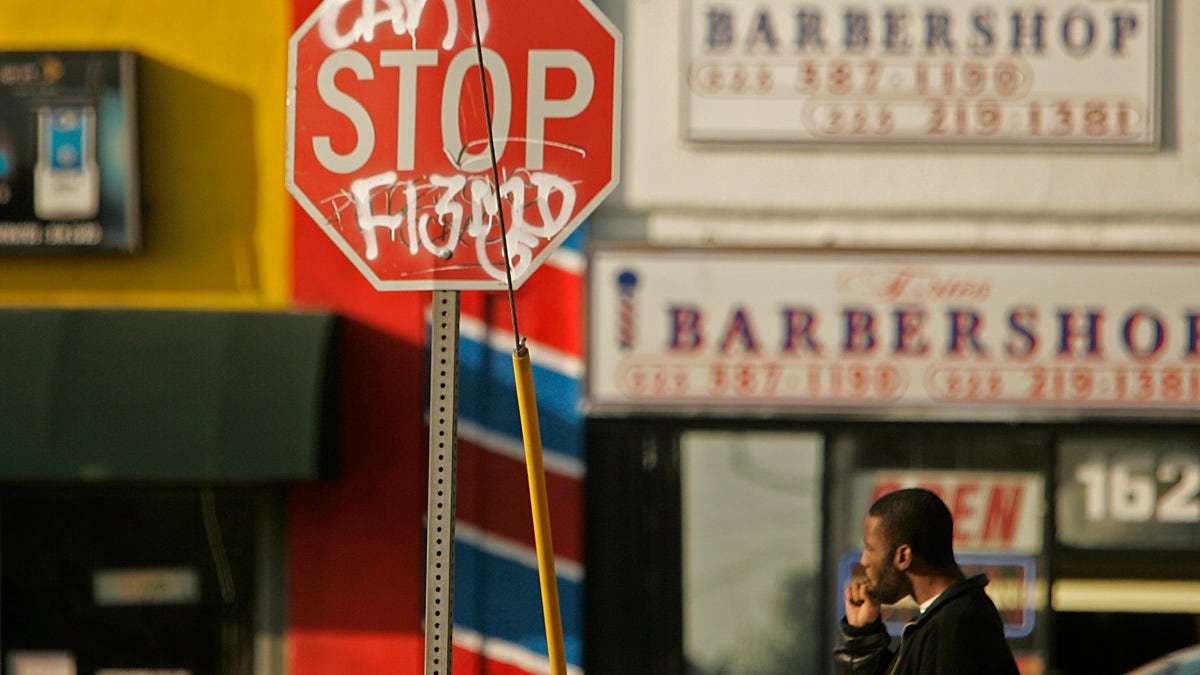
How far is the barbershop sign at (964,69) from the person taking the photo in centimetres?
767

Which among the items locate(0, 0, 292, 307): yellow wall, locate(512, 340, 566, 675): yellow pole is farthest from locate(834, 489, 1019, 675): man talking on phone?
locate(0, 0, 292, 307): yellow wall

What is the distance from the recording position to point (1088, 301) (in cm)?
758

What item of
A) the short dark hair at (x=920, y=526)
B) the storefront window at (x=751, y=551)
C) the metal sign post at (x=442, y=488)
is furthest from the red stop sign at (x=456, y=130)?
the storefront window at (x=751, y=551)

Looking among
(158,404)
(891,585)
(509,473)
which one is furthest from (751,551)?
(891,585)

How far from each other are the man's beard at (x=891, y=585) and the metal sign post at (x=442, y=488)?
1.00 meters

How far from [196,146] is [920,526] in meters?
5.69

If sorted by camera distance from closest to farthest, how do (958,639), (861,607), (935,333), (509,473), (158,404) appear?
1. (958,639)
2. (861,607)
3. (158,404)
4. (935,333)
5. (509,473)

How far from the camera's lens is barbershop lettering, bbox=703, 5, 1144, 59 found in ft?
25.2

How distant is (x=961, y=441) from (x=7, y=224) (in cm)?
531

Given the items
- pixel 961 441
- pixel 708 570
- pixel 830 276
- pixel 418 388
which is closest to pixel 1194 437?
pixel 961 441

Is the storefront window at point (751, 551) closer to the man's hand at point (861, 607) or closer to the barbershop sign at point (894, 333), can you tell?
the barbershop sign at point (894, 333)

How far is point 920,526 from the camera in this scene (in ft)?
10.8

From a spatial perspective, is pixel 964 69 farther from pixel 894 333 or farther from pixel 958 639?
pixel 958 639

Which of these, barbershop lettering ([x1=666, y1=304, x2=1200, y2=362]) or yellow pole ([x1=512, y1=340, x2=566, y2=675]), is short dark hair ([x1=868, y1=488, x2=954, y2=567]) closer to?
yellow pole ([x1=512, y1=340, x2=566, y2=675])
